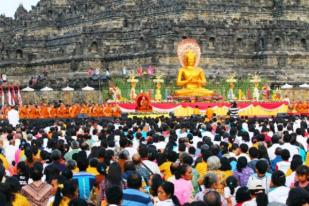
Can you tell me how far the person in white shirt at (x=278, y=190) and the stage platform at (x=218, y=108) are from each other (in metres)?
Result: 26.2

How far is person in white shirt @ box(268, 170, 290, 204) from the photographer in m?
10.5

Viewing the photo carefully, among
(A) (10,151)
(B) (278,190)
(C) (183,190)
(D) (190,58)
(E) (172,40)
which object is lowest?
(A) (10,151)

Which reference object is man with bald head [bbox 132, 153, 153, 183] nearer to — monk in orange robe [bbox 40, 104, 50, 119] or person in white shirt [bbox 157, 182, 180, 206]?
person in white shirt [bbox 157, 182, 180, 206]

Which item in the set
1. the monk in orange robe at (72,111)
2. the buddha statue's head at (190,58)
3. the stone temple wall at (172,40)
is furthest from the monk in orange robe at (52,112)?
the stone temple wall at (172,40)

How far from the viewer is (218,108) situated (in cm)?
3888

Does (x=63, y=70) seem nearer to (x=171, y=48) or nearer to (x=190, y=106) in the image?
(x=171, y=48)

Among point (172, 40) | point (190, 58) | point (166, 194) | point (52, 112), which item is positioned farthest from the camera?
point (172, 40)

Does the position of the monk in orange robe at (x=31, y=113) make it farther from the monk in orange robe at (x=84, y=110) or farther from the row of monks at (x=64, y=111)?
the monk in orange robe at (x=84, y=110)

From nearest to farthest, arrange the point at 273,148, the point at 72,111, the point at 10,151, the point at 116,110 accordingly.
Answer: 1. the point at 273,148
2. the point at 10,151
3. the point at 116,110
4. the point at 72,111

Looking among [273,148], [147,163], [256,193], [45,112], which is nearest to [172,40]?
[45,112]

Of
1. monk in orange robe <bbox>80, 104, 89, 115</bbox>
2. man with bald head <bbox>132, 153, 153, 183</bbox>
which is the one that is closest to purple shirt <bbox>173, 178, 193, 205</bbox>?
man with bald head <bbox>132, 153, 153, 183</bbox>

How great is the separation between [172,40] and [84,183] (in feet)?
131

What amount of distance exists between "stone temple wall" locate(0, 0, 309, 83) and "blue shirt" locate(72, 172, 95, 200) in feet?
124

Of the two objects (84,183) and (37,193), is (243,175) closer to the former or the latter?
(84,183)
